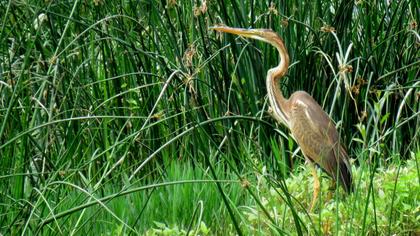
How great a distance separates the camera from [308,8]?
578 cm

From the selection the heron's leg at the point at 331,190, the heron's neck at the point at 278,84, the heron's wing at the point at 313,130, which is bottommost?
the heron's leg at the point at 331,190

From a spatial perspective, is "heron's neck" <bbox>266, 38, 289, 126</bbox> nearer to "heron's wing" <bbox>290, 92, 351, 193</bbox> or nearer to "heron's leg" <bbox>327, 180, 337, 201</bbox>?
"heron's wing" <bbox>290, 92, 351, 193</bbox>

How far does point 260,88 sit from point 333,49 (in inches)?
18.5

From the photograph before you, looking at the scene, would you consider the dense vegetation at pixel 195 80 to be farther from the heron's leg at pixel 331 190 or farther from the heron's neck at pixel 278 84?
the heron's neck at pixel 278 84

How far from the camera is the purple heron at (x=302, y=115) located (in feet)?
16.3

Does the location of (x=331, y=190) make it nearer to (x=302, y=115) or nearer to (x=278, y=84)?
(x=302, y=115)

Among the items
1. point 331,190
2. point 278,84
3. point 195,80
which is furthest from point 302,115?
Result: point 195,80

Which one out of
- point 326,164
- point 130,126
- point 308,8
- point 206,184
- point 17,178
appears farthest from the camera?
point 308,8

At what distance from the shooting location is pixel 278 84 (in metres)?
5.23

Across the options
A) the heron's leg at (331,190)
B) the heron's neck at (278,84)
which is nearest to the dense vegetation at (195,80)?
the heron's leg at (331,190)

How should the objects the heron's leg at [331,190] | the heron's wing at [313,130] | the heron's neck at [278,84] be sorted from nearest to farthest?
the heron's leg at [331,190] → the heron's wing at [313,130] → the heron's neck at [278,84]

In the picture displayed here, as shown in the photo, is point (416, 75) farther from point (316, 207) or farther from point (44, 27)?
point (44, 27)

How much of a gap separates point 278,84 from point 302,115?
219 mm

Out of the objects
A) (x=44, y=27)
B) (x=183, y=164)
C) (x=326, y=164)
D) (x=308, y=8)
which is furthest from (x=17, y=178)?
(x=308, y=8)
